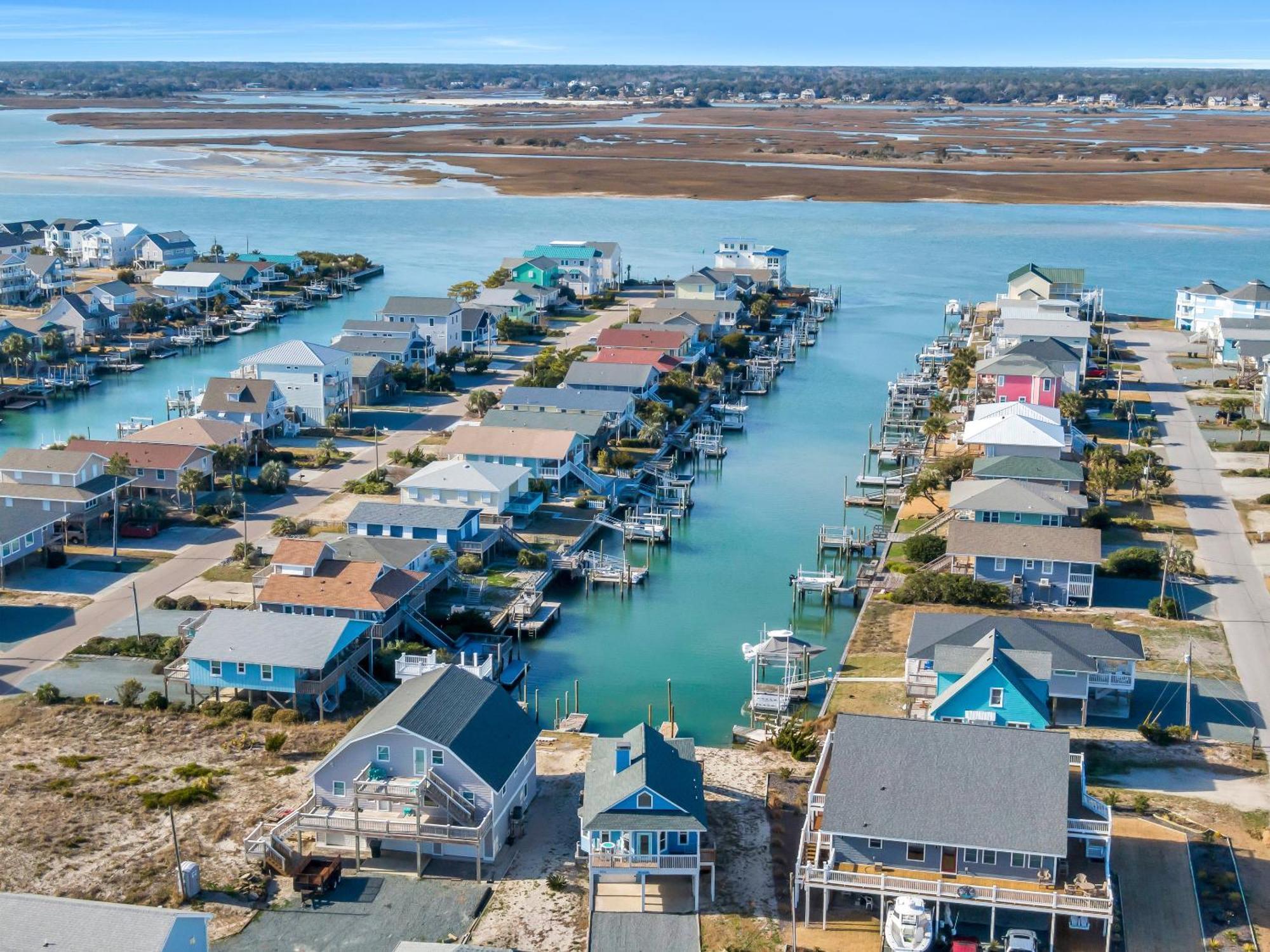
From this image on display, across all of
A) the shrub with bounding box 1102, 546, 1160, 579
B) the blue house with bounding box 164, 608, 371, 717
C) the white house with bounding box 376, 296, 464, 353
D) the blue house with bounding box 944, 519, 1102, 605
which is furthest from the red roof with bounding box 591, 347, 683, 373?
the blue house with bounding box 164, 608, 371, 717

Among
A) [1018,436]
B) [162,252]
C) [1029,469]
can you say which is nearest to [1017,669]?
[1029,469]

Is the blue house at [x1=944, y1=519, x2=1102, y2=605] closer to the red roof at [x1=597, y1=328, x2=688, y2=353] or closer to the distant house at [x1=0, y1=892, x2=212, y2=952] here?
the distant house at [x1=0, y1=892, x2=212, y2=952]

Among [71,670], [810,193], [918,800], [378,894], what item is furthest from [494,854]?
[810,193]

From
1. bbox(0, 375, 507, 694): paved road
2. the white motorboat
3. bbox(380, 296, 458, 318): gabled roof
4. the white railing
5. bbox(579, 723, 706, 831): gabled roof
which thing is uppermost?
bbox(380, 296, 458, 318): gabled roof

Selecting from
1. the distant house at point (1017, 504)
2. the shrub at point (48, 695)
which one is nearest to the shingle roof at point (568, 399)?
the distant house at point (1017, 504)

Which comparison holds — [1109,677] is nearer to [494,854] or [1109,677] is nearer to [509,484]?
[494,854]
